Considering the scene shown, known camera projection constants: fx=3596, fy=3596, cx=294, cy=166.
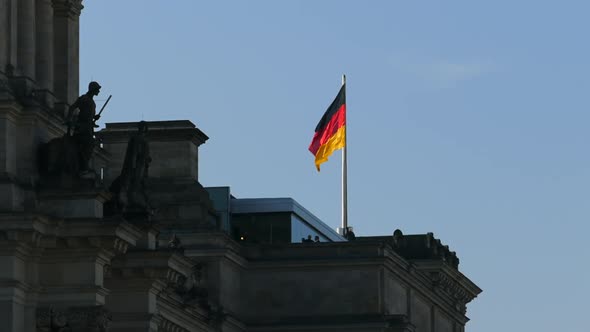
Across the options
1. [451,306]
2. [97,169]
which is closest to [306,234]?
[451,306]

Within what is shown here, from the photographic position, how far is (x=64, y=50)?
113m

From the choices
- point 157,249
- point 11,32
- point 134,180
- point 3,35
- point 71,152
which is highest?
point 11,32

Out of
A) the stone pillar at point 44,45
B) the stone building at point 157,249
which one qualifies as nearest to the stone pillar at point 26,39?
the stone building at point 157,249

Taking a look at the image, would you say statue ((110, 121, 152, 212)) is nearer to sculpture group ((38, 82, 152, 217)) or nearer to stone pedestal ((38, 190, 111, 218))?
sculpture group ((38, 82, 152, 217))

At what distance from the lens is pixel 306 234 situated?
516 feet

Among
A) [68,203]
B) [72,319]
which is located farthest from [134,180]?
[72,319]

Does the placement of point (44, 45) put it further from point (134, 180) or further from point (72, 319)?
point (72, 319)

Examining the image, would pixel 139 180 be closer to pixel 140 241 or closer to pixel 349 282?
pixel 140 241

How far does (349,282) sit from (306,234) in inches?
477

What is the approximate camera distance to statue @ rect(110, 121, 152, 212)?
364ft

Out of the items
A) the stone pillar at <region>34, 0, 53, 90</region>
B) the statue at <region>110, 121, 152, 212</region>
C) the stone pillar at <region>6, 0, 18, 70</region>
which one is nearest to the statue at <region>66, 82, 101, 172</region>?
the stone pillar at <region>6, 0, 18, 70</region>

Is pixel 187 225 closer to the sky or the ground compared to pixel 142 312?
closer to the sky

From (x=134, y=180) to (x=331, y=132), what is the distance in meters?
46.9

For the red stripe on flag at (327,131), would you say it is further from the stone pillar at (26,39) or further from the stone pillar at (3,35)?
the stone pillar at (3,35)
